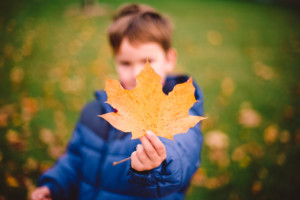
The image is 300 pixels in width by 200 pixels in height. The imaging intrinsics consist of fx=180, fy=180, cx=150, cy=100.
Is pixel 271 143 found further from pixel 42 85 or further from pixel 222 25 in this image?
pixel 222 25

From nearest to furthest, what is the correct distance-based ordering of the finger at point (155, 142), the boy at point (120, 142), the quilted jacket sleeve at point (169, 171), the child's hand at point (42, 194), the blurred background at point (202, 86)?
the finger at point (155, 142) < the quilted jacket sleeve at point (169, 171) < the boy at point (120, 142) < the child's hand at point (42, 194) < the blurred background at point (202, 86)

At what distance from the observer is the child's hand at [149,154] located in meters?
0.63

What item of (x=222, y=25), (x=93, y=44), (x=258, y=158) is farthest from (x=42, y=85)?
(x=222, y=25)

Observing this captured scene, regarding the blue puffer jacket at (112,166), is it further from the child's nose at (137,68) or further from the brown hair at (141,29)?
the brown hair at (141,29)

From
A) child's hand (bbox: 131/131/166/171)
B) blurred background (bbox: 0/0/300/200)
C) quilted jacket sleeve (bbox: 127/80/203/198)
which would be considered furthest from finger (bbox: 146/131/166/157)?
blurred background (bbox: 0/0/300/200)

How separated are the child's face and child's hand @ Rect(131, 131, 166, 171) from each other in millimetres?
751

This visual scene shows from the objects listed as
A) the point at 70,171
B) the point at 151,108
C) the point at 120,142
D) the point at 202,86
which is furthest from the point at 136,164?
the point at 202,86

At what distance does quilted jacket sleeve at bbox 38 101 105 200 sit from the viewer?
1.41 m

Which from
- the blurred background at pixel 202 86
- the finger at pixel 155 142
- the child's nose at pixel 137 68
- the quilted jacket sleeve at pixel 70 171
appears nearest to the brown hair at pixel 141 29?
the child's nose at pixel 137 68

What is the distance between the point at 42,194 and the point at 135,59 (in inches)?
47.5

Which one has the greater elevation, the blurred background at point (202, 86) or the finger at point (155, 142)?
the finger at point (155, 142)

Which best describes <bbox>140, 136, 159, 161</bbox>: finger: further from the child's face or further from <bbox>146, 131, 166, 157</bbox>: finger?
the child's face

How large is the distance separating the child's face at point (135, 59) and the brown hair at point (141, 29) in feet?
0.17

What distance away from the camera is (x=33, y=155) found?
2.05m
